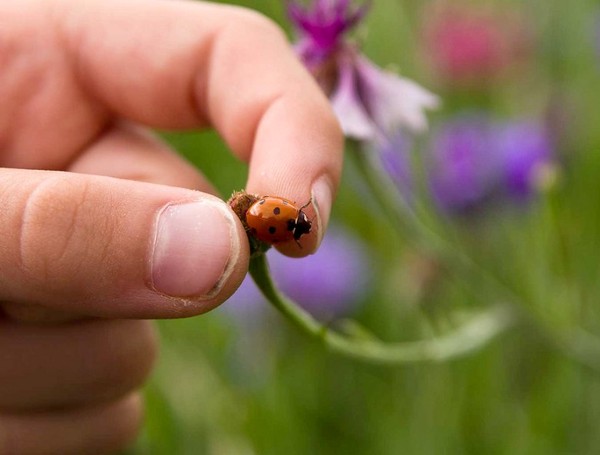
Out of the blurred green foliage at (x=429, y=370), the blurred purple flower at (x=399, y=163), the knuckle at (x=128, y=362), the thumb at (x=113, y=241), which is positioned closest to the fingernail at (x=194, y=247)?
the thumb at (x=113, y=241)

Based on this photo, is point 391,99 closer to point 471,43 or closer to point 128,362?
point 128,362

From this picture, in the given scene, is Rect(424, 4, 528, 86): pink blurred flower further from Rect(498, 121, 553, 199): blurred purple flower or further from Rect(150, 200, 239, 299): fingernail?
Rect(150, 200, 239, 299): fingernail

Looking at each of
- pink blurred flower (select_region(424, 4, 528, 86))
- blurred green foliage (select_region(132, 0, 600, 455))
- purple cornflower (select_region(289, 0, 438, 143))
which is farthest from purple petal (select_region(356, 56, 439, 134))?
pink blurred flower (select_region(424, 4, 528, 86))

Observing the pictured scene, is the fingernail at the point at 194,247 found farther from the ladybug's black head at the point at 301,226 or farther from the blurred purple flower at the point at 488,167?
the blurred purple flower at the point at 488,167

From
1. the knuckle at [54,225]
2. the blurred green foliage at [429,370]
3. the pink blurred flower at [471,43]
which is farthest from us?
the pink blurred flower at [471,43]

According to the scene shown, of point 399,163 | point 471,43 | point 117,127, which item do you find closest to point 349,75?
point 117,127
